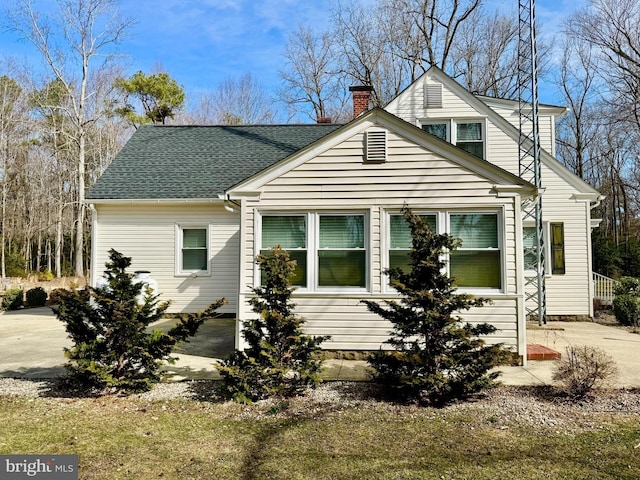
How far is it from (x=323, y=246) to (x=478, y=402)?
3.18m

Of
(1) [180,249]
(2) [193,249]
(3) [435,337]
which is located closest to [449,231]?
(3) [435,337]

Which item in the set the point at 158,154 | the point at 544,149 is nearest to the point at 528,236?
the point at 544,149

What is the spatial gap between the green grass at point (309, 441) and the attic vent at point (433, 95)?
9.01 metres

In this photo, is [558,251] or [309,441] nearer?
[309,441]

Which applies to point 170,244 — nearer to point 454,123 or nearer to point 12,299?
point 12,299

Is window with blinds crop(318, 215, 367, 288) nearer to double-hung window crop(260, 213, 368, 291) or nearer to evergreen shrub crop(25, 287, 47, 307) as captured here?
double-hung window crop(260, 213, 368, 291)

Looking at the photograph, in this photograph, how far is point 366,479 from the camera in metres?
3.09

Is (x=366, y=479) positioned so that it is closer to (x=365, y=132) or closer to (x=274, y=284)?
(x=274, y=284)

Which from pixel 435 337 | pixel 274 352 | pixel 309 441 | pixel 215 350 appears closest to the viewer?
pixel 309 441

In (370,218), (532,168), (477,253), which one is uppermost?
(532,168)

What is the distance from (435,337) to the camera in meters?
4.66

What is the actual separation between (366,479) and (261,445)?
1.08 metres

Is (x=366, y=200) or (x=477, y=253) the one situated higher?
(x=366, y=200)

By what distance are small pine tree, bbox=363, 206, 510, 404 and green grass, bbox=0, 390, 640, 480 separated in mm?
269
